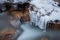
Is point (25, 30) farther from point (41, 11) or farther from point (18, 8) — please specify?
point (18, 8)

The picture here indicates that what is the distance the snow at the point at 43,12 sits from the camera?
1.64 metres

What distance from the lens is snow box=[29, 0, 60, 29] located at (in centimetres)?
164

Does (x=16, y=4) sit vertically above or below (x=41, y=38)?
above

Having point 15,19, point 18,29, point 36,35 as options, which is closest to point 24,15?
point 15,19

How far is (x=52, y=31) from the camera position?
177 cm

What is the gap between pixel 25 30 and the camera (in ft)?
5.91

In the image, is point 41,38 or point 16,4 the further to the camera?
point 16,4

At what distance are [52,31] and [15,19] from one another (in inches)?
22.0

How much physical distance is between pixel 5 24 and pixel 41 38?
0.56 metres

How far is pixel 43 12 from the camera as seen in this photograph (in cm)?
169

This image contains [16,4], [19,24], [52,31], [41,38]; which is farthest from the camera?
[16,4]

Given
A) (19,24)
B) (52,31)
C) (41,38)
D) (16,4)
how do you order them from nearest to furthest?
(41,38) < (52,31) < (19,24) < (16,4)

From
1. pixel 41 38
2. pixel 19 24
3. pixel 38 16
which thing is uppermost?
pixel 38 16

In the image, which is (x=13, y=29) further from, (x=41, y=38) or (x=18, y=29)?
(x=41, y=38)
